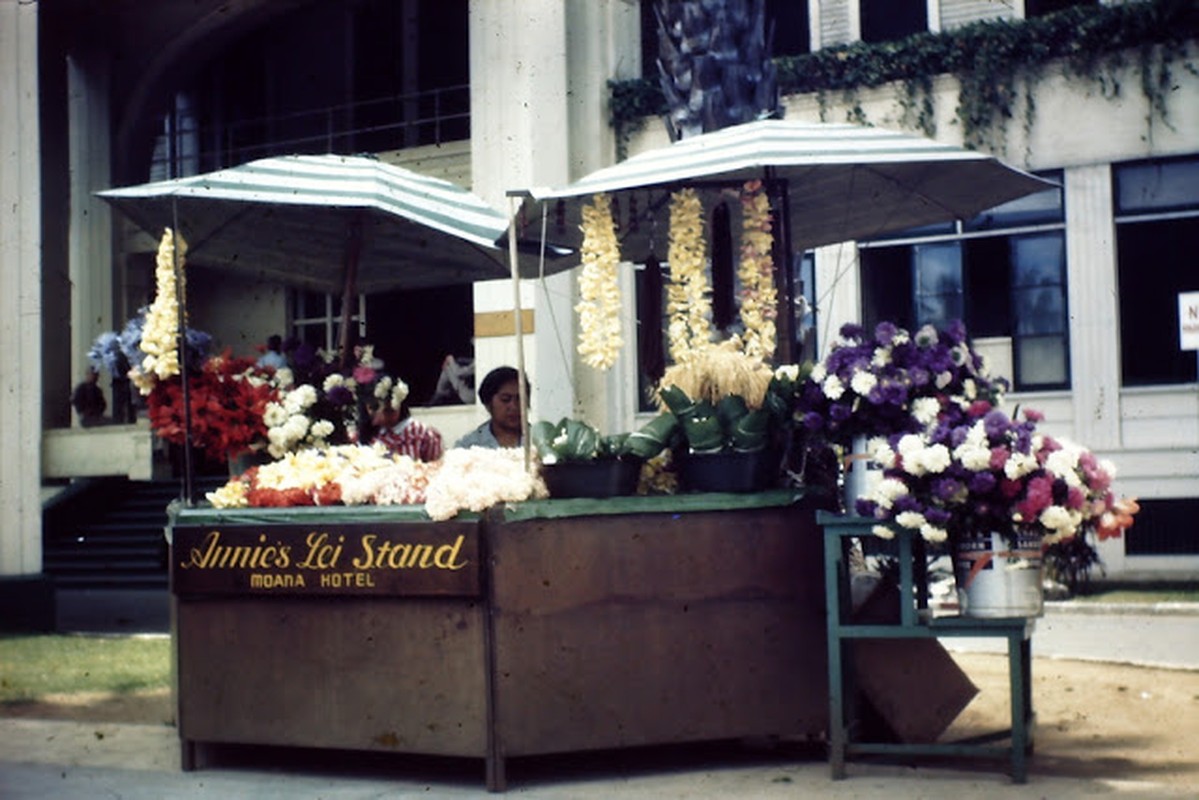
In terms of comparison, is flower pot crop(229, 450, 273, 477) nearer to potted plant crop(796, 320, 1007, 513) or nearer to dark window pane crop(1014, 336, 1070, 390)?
potted plant crop(796, 320, 1007, 513)

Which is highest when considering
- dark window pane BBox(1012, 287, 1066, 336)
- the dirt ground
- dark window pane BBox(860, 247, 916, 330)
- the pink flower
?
dark window pane BBox(860, 247, 916, 330)

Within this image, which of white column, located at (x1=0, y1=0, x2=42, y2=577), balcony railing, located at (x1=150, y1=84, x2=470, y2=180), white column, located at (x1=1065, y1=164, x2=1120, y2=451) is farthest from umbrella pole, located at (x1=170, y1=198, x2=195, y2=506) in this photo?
balcony railing, located at (x1=150, y1=84, x2=470, y2=180)

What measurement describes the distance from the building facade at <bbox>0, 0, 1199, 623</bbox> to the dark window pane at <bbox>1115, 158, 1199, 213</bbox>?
0.08 feet

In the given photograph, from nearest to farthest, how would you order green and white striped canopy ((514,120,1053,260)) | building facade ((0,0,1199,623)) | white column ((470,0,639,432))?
green and white striped canopy ((514,120,1053,260)) → building facade ((0,0,1199,623)) → white column ((470,0,639,432))

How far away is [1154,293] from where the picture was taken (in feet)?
60.0

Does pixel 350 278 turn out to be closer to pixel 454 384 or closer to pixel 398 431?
pixel 398 431

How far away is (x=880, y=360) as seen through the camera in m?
6.99

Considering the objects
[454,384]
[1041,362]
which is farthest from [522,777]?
[454,384]

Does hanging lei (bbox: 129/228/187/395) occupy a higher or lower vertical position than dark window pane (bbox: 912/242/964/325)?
lower

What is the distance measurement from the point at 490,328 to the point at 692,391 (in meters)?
13.1

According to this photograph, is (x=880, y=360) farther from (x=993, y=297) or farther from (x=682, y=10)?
(x=993, y=297)

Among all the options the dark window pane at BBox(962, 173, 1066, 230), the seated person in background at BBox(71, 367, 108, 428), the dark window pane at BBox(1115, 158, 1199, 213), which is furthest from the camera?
the seated person in background at BBox(71, 367, 108, 428)

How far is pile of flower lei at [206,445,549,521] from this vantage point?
6.99 m

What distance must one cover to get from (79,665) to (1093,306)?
11.8 m
